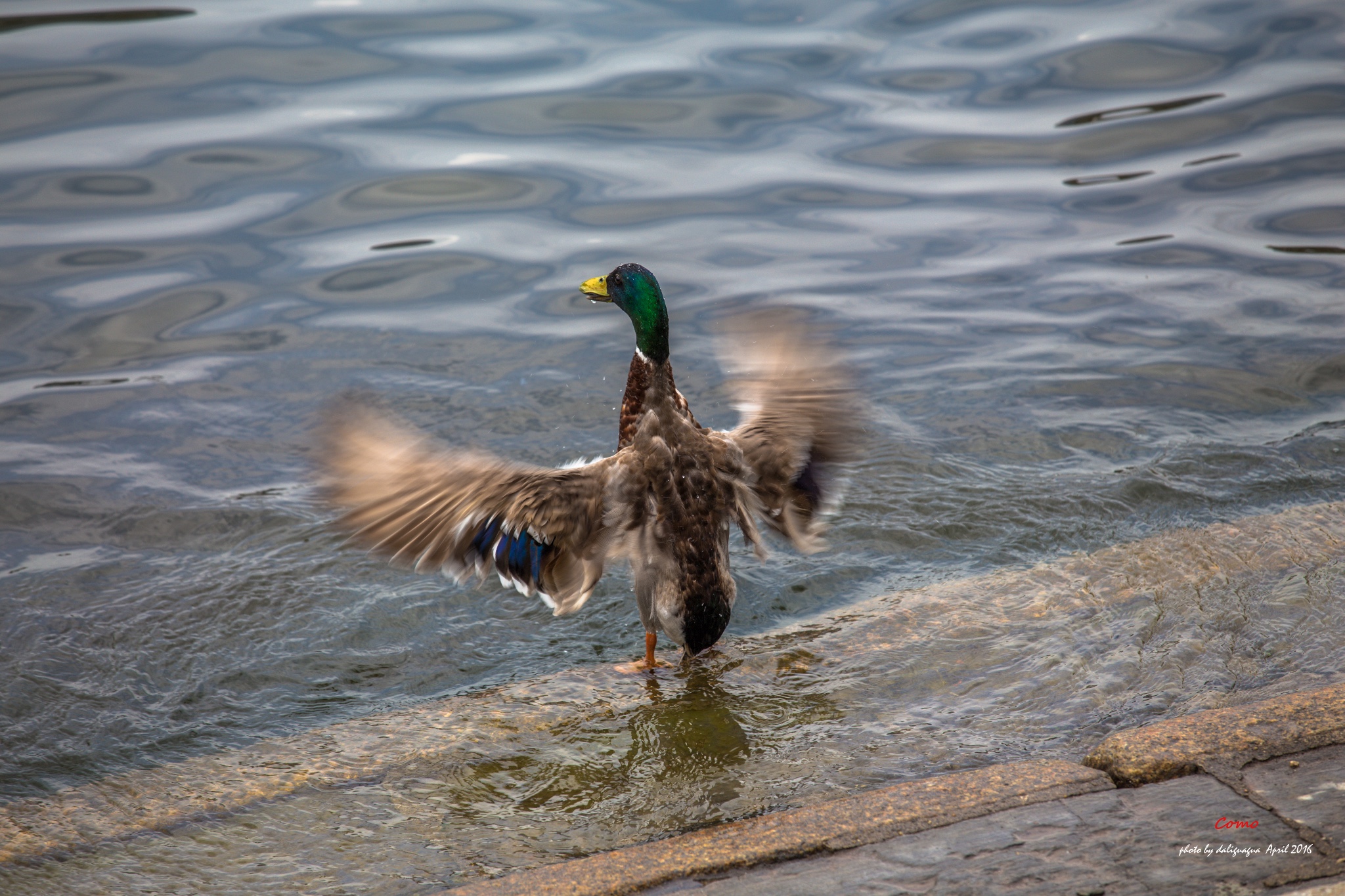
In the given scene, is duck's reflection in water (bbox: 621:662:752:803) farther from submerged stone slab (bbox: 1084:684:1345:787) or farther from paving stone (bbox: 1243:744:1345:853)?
paving stone (bbox: 1243:744:1345:853)

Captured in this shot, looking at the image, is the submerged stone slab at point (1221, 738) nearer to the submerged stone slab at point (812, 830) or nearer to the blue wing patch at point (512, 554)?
the submerged stone slab at point (812, 830)

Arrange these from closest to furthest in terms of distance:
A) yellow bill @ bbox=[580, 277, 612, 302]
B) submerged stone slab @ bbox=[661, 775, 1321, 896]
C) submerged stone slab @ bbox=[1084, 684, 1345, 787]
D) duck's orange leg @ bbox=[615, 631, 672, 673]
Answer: submerged stone slab @ bbox=[661, 775, 1321, 896] < submerged stone slab @ bbox=[1084, 684, 1345, 787] < duck's orange leg @ bbox=[615, 631, 672, 673] < yellow bill @ bbox=[580, 277, 612, 302]

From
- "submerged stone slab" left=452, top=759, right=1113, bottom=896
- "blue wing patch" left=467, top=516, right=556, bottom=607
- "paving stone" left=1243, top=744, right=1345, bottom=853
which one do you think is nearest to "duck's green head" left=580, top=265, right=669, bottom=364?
"blue wing patch" left=467, top=516, right=556, bottom=607

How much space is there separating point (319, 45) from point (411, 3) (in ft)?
4.36

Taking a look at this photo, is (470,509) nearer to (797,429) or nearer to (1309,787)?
(797,429)

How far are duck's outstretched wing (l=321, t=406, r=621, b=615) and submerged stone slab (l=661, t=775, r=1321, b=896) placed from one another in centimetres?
167

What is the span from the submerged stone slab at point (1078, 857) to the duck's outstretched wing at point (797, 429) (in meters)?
1.91

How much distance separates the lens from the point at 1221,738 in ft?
10.4

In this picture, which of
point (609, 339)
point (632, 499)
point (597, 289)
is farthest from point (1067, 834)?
point (609, 339)

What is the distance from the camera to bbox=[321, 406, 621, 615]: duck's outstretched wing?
412 centimetres

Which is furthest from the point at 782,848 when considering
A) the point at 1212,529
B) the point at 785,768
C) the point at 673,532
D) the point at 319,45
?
the point at 319,45

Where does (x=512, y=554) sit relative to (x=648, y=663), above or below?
above

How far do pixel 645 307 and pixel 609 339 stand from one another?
3.44 m

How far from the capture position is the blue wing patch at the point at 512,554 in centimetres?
421
